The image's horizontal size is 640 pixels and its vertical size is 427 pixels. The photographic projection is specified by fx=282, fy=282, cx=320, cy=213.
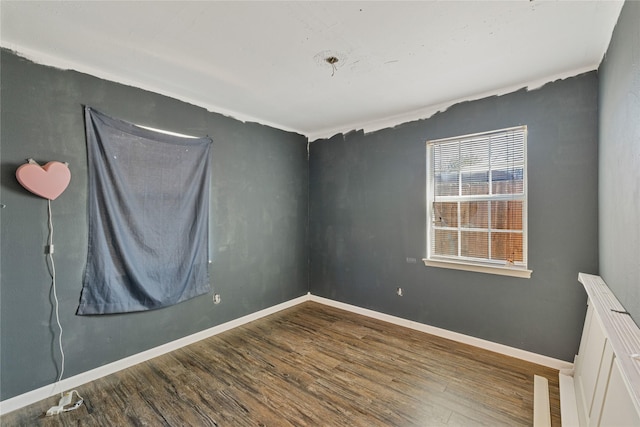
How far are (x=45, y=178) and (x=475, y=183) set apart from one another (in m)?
3.58

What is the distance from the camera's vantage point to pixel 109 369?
2.33m

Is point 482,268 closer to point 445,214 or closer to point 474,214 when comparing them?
point 474,214

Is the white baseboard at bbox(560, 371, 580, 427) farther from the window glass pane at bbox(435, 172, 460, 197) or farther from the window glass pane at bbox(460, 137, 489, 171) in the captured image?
the window glass pane at bbox(460, 137, 489, 171)

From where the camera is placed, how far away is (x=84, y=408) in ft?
6.30

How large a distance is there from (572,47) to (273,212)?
3171 mm

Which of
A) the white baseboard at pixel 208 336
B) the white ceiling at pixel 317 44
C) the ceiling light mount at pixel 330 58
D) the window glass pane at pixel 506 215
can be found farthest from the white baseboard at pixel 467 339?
the ceiling light mount at pixel 330 58

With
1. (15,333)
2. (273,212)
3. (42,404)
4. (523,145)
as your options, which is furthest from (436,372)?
(15,333)

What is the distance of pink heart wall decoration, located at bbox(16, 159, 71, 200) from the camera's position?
74.8 inches

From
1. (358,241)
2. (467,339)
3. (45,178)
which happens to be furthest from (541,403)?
(45,178)

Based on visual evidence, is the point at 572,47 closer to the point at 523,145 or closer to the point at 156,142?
the point at 523,145

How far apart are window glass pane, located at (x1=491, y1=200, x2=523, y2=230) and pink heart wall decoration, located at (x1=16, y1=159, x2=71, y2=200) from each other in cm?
361

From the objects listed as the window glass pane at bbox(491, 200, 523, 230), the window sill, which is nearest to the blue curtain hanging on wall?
the window sill

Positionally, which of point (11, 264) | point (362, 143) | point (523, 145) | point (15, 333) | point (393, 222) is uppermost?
point (362, 143)

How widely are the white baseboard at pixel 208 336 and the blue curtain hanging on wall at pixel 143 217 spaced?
437mm
